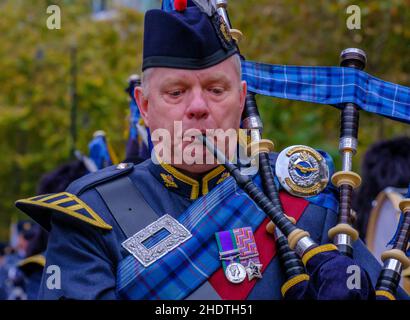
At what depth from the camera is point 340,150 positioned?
3.82m

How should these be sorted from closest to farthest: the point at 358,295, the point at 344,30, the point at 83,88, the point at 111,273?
the point at 358,295 < the point at 111,273 < the point at 344,30 < the point at 83,88

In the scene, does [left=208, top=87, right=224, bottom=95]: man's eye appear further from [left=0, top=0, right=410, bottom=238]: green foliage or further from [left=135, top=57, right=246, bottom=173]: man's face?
[left=0, top=0, right=410, bottom=238]: green foliage

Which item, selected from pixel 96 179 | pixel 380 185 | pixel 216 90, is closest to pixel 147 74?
pixel 216 90

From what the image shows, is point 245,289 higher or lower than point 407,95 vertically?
lower

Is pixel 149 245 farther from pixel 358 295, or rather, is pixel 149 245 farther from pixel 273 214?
pixel 358 295

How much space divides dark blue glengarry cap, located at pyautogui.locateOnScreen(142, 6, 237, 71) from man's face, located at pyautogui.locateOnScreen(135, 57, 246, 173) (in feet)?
0.10

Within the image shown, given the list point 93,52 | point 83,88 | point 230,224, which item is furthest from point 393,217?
point 93,52

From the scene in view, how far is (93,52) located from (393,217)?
985 centimetres

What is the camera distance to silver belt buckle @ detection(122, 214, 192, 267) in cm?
345

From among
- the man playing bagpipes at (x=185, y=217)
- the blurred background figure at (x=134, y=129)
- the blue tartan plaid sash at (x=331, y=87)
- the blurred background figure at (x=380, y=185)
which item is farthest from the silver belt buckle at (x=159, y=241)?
the blurred background figure at (x=380, y=185)

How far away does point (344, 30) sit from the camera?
34.1ft

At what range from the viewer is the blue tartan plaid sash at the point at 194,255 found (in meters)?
3.39

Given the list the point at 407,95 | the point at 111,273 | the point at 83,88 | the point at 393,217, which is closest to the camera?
the point at 111,273

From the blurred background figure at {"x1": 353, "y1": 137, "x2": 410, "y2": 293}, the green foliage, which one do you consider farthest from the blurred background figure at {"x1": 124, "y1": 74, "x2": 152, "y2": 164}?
the green foliage
